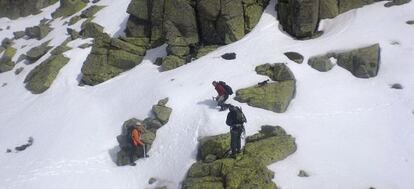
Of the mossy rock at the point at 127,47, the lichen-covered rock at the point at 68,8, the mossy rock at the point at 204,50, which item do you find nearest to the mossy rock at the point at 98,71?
the mossy rock at the point at 127,47

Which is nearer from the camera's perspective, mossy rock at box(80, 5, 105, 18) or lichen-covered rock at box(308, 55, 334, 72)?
lichen-covered rock at box(308, 55, 334, 72)

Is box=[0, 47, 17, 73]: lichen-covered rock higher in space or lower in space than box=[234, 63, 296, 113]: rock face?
lower

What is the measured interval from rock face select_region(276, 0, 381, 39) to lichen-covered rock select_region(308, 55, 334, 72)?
10.9 ft

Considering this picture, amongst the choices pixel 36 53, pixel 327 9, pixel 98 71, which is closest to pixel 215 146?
pixel 98 71

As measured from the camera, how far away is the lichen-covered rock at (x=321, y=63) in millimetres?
28228

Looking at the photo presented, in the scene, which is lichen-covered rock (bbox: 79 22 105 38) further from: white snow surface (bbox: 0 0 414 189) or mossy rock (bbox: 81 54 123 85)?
mossy rock (bbox: 81 54 123 85)

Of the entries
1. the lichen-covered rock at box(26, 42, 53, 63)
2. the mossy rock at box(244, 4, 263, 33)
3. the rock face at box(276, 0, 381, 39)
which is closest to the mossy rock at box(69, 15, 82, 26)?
the lichen-covered rock at box(26, 42, 53, 63)

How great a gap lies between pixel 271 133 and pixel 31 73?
2005cm

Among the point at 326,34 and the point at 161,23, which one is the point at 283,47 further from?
the point at 161,23

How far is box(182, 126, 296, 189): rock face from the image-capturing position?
20.3 meters

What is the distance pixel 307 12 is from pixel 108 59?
528 inches

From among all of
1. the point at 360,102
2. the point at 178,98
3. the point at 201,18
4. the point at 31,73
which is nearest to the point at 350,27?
the point at 360,102

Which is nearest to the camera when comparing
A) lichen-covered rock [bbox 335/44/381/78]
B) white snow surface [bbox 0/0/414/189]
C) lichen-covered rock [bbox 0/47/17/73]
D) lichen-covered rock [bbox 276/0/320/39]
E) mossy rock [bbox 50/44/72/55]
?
white snow surface [bbox 0/0/414/189]

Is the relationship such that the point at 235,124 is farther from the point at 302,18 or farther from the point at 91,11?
the point at 91,11
